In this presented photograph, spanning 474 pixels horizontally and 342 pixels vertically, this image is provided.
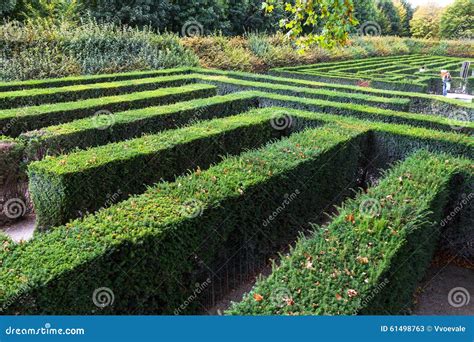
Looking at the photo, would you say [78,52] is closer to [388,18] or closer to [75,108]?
[75,108]

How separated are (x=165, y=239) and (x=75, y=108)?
7.29 meters

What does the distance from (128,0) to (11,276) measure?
1186 inches

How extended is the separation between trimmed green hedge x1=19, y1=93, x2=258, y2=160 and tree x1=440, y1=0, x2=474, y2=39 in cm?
6184

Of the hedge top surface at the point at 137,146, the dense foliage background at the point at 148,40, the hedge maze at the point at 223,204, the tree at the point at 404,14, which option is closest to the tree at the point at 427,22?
the tree at the point at 404,14

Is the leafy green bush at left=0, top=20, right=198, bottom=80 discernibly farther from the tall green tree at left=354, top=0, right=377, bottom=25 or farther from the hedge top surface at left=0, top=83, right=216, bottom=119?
the tall green tree at left=354, top=0, right=377, bottom=25

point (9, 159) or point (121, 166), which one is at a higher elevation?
point (121, 166)

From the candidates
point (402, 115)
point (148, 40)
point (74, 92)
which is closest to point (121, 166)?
point (74, 92)

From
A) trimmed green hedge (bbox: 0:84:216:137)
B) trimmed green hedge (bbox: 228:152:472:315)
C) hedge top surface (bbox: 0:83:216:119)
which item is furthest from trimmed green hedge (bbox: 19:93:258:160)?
trimmed green hedge (bbox: 228:152:472:315)

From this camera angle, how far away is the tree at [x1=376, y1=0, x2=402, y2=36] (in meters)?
67.2

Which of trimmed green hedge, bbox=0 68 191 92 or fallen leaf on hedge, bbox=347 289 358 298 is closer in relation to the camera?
fallen leaf on hedge, bbox=347 289 358 298

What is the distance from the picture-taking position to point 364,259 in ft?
Answer: 15.6

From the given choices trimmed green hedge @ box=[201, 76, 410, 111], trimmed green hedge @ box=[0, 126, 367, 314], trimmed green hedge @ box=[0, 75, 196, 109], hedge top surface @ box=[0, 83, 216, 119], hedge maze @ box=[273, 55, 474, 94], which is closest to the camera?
trimmed green hedge @ box=[0, 126, 367, 314]

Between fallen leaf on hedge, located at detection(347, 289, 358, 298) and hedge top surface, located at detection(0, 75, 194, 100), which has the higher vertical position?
hedge top surface, located at detection(0, 75, 194, 100)

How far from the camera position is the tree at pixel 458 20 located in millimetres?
62906
